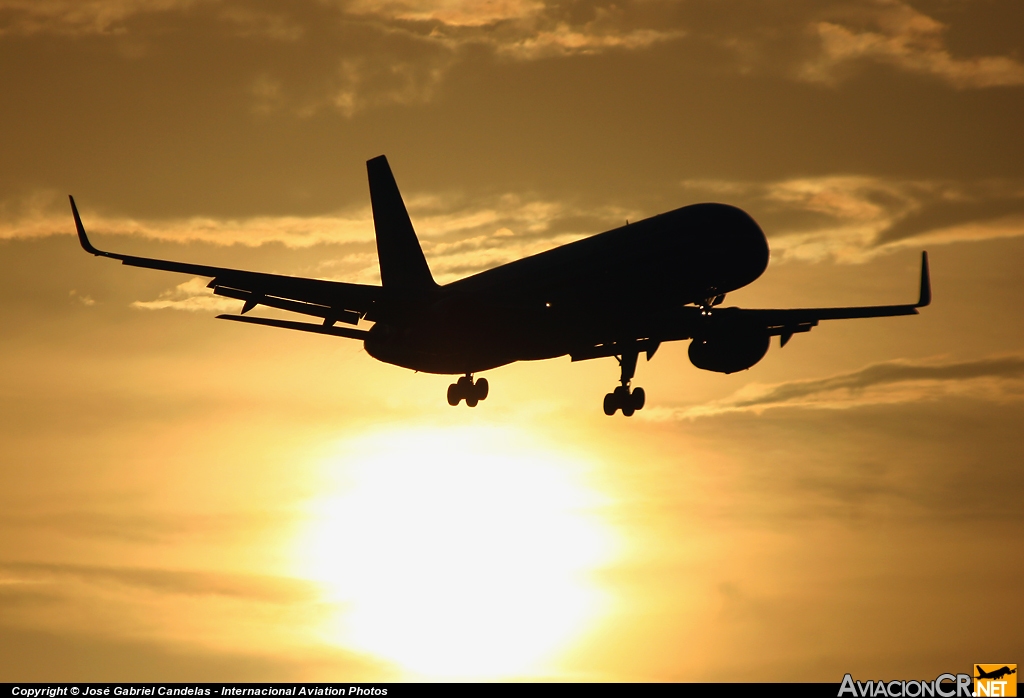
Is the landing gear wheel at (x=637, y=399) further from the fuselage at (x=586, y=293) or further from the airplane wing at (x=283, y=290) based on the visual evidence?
the airplane wing at (x=283, y=290)

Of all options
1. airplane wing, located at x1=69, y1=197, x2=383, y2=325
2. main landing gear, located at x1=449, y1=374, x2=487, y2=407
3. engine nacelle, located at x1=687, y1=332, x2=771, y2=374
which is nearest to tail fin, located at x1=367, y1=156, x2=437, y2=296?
main landing gear, located at x1=449, y1=374, x2=487, y2=407

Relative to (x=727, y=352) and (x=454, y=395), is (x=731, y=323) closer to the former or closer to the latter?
(x=727, y=352)

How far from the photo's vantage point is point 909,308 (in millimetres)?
50656

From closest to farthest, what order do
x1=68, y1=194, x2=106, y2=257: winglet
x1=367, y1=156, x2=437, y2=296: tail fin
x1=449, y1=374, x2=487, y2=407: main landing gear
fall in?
x1=68, y1=194, x2=106, y2=257: winglet → x1=449, y1=374, x2=487, y2=407: main landing gear → x1=367, y1=156, x2=437, y2=296: tail fin

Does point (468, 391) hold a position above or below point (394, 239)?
below

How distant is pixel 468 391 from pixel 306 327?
10.5m

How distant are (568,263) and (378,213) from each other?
70.4ft

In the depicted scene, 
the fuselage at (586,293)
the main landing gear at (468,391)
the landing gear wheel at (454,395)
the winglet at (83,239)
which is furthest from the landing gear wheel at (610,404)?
the winglet at (83,239)

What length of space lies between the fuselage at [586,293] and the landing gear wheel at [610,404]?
13.1 ft

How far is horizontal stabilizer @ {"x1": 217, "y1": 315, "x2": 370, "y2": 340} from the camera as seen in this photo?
145 feet

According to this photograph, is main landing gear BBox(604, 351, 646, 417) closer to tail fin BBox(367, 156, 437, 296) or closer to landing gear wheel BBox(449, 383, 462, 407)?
landing gear wheel BBox(449, 383, 462, 407)

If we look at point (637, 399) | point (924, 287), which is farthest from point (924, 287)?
point (637, 399)

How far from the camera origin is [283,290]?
149 feet

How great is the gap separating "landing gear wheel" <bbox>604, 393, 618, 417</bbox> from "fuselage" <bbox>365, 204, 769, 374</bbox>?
158 inches
